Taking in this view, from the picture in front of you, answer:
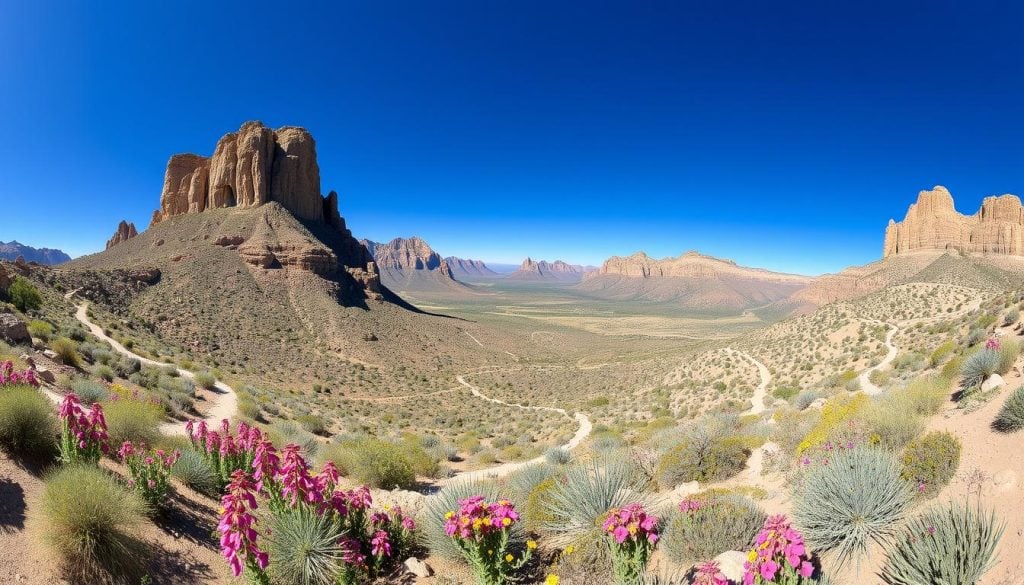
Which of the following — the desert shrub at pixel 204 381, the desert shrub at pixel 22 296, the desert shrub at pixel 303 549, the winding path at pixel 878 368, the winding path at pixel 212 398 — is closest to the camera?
the desert shrub at pixel 303 549

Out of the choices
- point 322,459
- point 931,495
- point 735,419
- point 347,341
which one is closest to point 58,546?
point 322,459

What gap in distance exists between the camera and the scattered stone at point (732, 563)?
4584mm

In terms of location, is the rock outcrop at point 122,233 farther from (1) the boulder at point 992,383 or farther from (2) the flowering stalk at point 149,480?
(1) the boulder at point 992,383

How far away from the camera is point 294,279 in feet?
178

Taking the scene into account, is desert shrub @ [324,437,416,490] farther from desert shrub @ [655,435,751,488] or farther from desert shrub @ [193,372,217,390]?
desert shrub @ [193,372,217,390]

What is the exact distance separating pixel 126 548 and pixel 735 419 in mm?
17078

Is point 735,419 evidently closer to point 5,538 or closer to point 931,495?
point 931,495

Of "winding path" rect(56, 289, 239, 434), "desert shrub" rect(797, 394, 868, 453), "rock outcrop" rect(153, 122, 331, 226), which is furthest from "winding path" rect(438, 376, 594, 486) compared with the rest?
"rock outcrop" rect(153, 122, 331, 226)

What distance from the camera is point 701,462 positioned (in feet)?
32.4

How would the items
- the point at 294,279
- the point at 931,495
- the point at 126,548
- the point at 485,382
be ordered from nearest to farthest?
the point at 126,548 < the point at 931,495 < the point at 485,382 < the point at 294,279

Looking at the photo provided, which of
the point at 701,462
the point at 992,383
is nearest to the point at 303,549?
the point at 701,462

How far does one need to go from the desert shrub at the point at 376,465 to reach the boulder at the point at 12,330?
454 inches

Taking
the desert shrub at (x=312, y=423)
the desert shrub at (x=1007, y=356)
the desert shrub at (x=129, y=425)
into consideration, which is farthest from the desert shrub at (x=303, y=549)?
the desert shrub at (x=312, y=423)

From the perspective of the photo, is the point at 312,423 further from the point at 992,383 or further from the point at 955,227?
the point at 955,227
